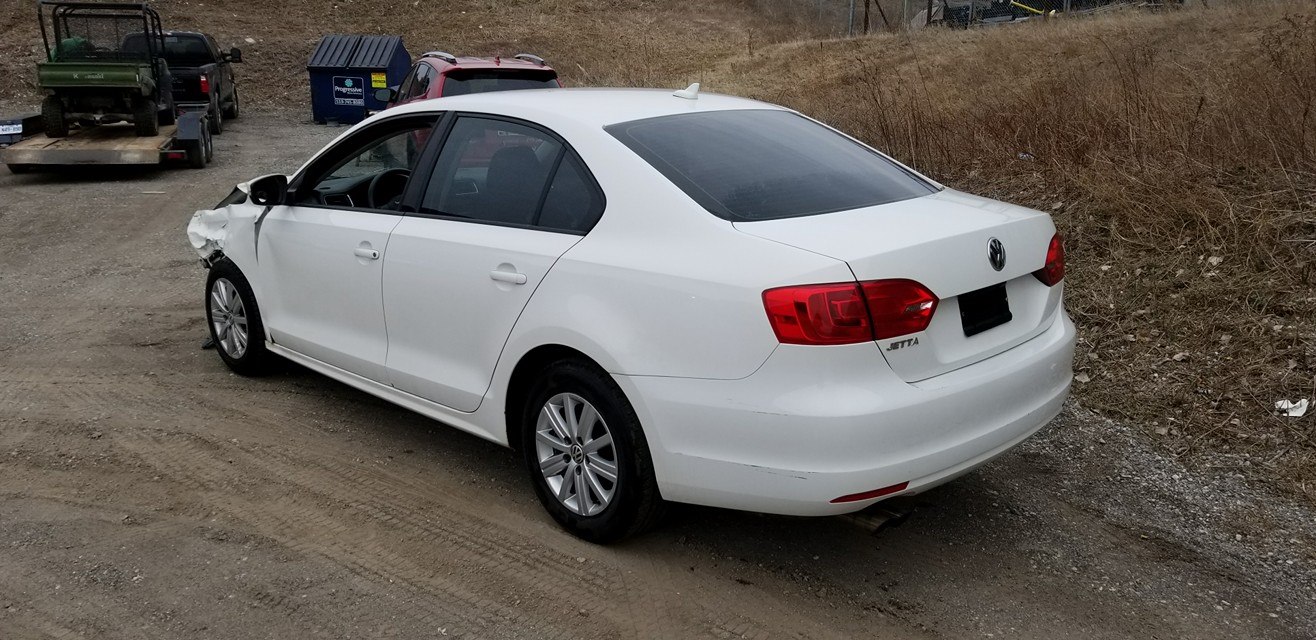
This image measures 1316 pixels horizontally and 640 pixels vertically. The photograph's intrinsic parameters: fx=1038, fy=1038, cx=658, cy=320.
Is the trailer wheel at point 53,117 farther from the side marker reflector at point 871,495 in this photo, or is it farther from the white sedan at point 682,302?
the side marker reflector at point 871,495

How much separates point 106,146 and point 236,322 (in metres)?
8.92

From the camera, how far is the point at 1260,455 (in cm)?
457

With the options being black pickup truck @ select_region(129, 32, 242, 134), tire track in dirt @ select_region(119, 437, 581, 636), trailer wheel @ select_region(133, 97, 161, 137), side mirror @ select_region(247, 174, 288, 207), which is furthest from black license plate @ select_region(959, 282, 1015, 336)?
black pickup truck @ select_region(129, 32, 242, 134)

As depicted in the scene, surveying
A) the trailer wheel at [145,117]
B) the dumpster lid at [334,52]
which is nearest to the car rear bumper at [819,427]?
the trailer wheel at [145,117]

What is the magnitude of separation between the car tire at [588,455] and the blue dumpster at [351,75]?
16786 millimetres

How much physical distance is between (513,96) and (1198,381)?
3625mm

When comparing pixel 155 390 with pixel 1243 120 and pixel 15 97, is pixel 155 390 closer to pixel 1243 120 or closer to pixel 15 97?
pixel 1243 120

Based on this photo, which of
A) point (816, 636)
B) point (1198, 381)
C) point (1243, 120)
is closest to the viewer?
point (816, 636)

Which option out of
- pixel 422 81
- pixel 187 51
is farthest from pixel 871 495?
pixel 187 51

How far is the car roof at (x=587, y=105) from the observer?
13.4 ft

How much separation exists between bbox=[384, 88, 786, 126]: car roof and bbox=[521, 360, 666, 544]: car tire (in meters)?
1.02

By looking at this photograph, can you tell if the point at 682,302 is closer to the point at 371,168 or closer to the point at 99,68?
the point at 371,168

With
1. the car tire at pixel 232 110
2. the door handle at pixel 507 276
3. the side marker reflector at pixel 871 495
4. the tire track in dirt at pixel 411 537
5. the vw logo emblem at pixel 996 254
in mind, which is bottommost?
the car tire at pixel 232 110

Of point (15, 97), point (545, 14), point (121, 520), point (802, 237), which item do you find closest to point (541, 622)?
point (802, 237)
